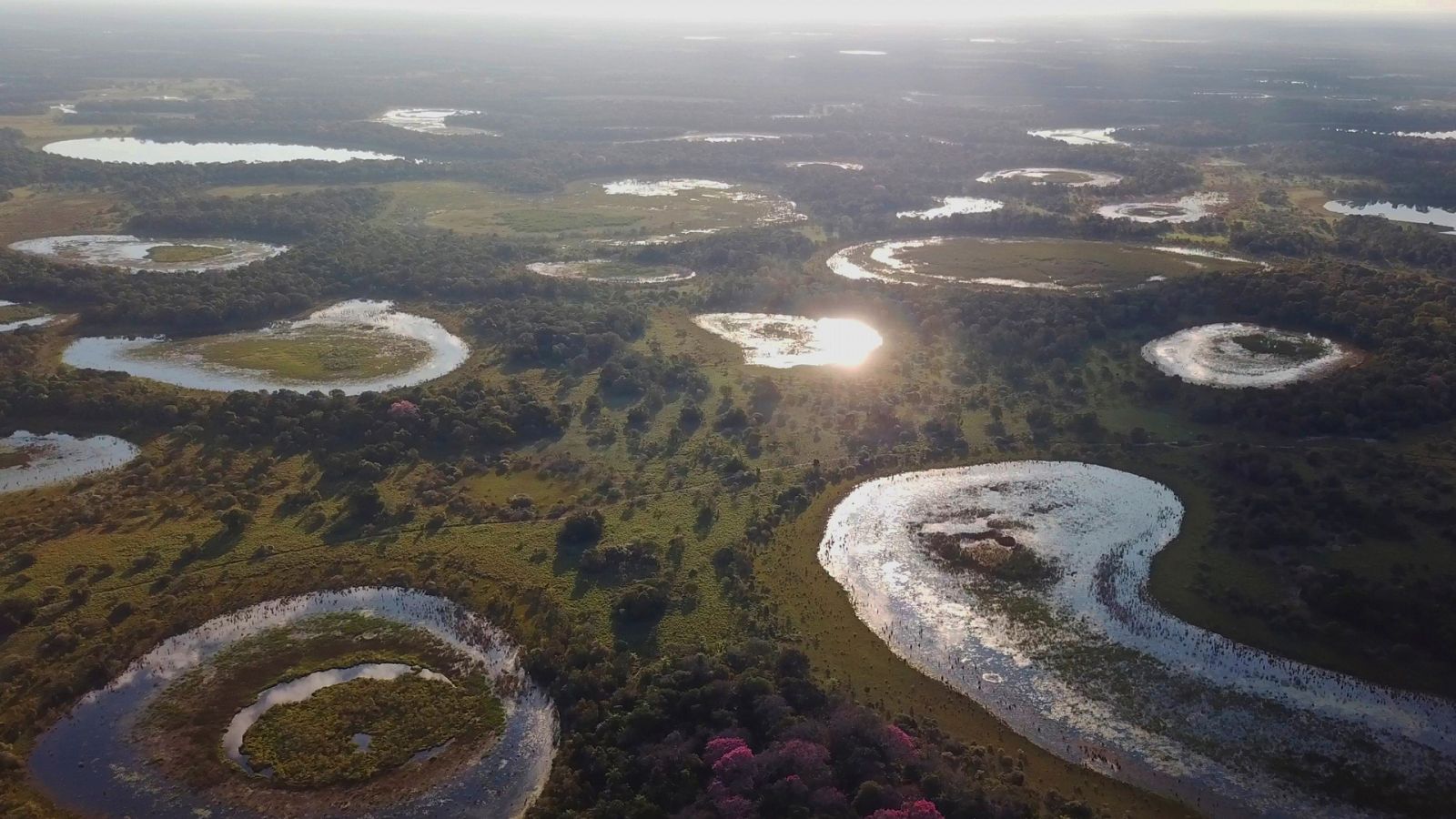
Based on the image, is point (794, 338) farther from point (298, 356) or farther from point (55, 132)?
point (55, 132)

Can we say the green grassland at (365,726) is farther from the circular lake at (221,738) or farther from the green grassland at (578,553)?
the green grassland at (578,553)

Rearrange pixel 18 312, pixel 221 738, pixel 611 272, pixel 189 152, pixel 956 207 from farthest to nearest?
1. pixel 189 152
2. pixel 956 207
3. pixel 611 272
4. pixel 18 312
5. pixel 221 738

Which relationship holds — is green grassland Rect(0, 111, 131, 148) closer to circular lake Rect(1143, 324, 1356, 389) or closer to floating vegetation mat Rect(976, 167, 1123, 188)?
floating vegetation mat Rect(976, 167, 1123, 188)

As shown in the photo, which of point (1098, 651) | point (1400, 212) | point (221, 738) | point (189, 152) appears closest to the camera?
point (221, 738)

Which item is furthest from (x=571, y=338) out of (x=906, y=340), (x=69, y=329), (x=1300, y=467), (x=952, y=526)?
(x=1300, y=467)

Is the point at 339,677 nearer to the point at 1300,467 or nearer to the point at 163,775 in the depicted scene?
the point at 163,775

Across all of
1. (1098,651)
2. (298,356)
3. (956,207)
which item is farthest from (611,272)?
(1098,651)

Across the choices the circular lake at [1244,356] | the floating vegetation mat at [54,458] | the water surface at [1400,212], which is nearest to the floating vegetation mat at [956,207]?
the water surface at [1400,212]
